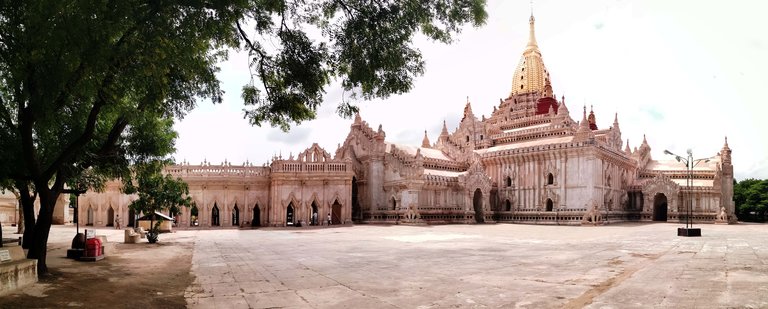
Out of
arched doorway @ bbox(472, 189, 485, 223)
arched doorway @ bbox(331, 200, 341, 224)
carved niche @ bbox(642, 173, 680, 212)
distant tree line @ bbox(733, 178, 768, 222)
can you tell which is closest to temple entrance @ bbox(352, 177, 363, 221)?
arched doorway @ bbox(331, 200, 341, 224)

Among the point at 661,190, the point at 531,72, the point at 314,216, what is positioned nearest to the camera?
the point at 314,216

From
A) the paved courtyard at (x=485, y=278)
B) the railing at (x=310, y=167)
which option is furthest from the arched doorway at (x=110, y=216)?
the paved courtyard at (x=485, y=278)

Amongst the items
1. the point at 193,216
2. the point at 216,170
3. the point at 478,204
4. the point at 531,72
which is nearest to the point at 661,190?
the point at 478,204

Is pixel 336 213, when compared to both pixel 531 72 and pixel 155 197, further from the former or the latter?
pixel 531 72

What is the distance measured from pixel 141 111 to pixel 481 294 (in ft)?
32.8

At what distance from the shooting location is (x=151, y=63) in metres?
11.1

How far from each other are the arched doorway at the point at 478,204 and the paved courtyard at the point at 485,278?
32032 millimetres

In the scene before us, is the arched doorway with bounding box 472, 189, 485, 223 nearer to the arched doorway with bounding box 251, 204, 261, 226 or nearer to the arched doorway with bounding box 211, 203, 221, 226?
the arched doorway with bounding box 251, 204, 261, 226

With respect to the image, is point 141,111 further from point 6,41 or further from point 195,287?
point 195,287

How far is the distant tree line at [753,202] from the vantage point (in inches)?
2473

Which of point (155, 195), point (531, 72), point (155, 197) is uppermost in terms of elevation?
point (531, 72)

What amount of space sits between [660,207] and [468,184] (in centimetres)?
2408

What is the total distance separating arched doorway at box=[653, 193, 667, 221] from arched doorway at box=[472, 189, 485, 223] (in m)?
20.1

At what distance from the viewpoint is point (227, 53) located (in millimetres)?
18094
